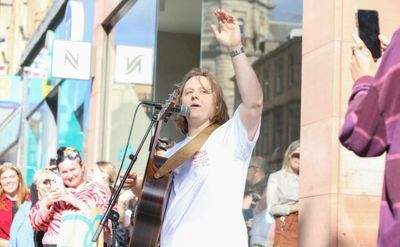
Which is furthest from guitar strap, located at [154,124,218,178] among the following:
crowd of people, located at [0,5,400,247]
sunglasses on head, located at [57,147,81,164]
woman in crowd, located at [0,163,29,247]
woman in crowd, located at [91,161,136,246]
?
woman in crowd, located at [0,163,29,247]

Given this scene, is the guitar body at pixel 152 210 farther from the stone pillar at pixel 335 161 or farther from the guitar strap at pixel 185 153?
the stone pillar at pixel 335 161

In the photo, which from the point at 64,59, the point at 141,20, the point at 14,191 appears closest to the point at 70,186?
the point at 14,191

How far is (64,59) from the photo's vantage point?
1507 cm

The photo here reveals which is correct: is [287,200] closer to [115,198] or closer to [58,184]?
[58,184]

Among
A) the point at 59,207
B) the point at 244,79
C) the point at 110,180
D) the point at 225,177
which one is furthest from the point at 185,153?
the point at 110,180

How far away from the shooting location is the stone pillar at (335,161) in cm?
588

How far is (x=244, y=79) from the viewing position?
416 cm

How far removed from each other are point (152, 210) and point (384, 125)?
2.12 metres

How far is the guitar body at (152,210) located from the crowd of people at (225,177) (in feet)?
0.12

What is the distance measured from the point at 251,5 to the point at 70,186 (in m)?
4.45

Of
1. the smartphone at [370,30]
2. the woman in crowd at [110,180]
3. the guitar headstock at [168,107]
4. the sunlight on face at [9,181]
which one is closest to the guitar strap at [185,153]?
the guitar headstock at [168,107]

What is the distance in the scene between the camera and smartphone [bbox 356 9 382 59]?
2785 millimetres

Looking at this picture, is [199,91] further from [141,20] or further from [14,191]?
[141,20]

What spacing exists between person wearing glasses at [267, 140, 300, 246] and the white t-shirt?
245 cm
